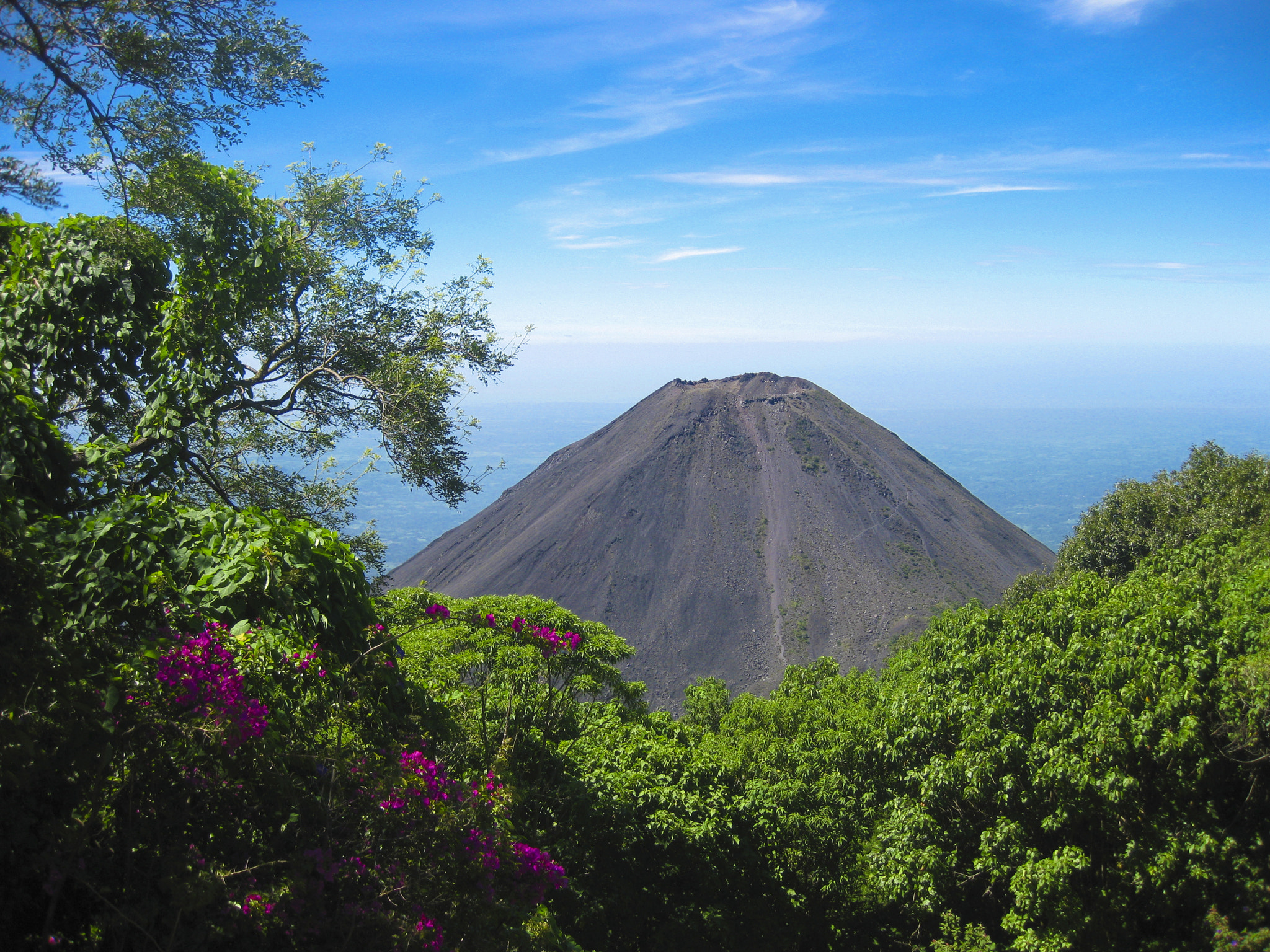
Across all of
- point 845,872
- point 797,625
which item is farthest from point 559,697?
point 797,625

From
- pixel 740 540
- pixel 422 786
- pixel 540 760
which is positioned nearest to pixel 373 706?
pixel 422 786

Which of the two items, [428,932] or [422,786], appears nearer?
[428,932]

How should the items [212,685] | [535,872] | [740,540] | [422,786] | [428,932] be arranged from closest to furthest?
[212,685] < [428,932] < [422,786] < [535,872] < [740,540]

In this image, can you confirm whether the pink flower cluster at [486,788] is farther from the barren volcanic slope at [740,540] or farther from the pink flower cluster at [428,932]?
the barren volcanic slope at [740,540]

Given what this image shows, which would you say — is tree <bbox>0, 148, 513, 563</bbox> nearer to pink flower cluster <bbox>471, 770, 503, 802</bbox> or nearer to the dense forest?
the dense forest

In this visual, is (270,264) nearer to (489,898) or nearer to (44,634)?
(44,634)

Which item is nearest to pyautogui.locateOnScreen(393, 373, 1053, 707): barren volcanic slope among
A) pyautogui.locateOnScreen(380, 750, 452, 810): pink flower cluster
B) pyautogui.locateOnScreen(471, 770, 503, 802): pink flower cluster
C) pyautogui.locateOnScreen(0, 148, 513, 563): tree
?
pyautogui.locateOnScreen(0, 148, 513, 563): tree

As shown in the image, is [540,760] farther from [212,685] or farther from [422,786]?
[212,685]
